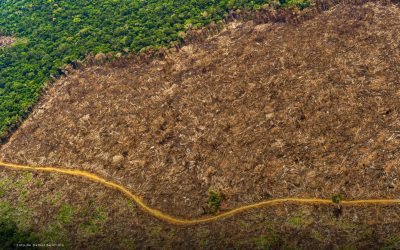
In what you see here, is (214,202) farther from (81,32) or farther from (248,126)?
(81,32)

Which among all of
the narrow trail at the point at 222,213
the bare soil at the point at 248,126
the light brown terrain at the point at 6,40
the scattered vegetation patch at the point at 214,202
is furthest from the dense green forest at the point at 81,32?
the scattered vegetation patch at the point at 214,202

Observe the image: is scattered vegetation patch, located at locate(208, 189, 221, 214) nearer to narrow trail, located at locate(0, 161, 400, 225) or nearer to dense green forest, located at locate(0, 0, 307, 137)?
narrow trail, located at locate(0, 161, 400, 225)

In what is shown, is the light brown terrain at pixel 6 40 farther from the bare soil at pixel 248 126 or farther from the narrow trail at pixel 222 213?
the narrow trail at pixel 222 213

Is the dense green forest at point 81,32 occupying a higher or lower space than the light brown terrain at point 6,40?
lower

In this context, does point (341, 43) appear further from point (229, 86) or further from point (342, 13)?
point (229, 86)

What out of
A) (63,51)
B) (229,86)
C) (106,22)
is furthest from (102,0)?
(229,86)
